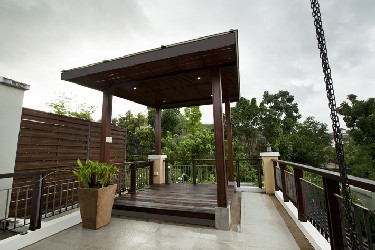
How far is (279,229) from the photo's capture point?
2.89 metres

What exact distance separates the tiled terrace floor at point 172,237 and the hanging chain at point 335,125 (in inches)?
72.8

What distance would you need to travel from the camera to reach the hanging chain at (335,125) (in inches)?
35.9

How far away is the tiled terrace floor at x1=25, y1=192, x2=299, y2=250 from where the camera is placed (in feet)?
8.13

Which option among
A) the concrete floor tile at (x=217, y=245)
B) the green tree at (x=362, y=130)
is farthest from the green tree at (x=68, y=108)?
the green tree at (x=362, y=130)

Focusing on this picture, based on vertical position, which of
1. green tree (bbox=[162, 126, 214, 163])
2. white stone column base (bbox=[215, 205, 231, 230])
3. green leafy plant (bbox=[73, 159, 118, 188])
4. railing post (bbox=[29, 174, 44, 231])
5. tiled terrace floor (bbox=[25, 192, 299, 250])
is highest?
green tree (bbox=[162, 126, 214, 163])

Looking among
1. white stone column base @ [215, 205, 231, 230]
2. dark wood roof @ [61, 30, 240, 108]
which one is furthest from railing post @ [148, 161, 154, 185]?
white stone column base @ [215, 205, 231, 230]

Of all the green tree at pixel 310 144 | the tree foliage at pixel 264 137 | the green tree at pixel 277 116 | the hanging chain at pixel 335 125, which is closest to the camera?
the hanging chain at pixel 335 125

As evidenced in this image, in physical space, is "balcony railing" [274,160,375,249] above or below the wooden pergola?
below

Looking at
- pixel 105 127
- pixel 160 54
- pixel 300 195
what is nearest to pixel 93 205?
pixel 105 127

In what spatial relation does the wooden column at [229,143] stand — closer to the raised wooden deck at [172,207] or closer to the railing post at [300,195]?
the raised wooden deck at [172,207]

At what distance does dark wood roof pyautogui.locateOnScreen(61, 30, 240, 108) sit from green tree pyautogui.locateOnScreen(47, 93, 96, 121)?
887 centimetres

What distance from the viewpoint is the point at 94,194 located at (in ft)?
9.87

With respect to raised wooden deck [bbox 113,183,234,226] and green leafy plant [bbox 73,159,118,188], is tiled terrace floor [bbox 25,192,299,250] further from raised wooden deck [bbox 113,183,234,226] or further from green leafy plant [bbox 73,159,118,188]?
green leafy plant [bbox 73,159,118,188]

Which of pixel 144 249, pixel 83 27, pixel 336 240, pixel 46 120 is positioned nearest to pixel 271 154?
pixel 336 240
